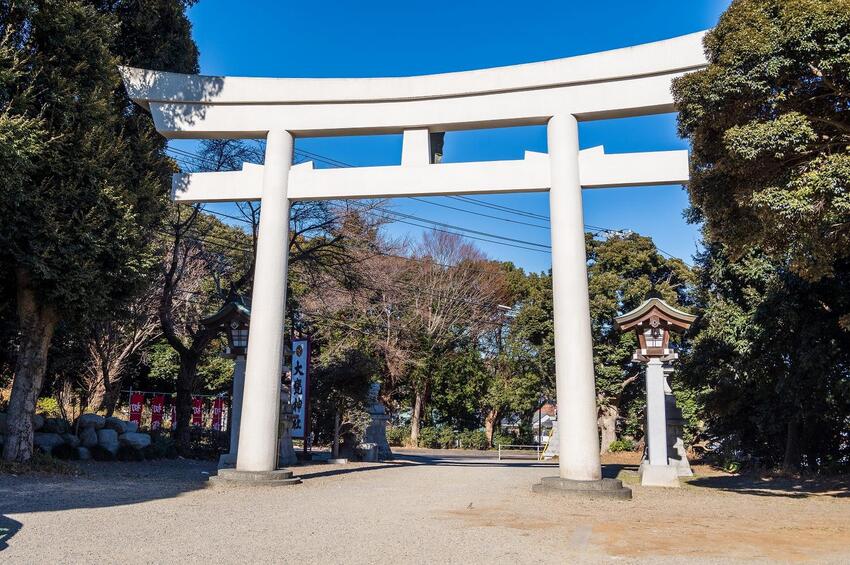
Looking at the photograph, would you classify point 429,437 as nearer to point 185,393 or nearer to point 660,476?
point 185,393

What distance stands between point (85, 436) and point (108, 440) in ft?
1.49

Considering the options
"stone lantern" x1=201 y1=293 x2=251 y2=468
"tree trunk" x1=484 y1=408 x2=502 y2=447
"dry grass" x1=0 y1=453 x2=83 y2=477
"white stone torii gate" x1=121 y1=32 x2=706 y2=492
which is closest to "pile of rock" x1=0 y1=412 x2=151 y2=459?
"dry grass" x1=0 y1=453 x2=83 y2=477

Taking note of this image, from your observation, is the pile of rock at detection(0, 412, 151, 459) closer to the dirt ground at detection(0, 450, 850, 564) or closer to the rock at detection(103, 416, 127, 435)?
the rock at detection(103, 416, 127, 435)

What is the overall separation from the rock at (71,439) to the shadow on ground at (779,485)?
39.8 feet

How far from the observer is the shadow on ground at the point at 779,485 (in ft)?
32.7

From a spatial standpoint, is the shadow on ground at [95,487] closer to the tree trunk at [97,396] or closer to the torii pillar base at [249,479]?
the torii pillar base at [249,479]

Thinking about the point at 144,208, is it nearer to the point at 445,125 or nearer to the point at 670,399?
the point at 445,125

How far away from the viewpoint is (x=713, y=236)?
920 centimetres

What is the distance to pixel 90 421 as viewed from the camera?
1339 centimetres

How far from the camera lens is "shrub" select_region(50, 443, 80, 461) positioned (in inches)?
465

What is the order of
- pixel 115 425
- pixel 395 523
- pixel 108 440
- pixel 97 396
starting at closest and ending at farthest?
pixel 395 523, pixel 108 440, pixel 115 425, pixel 97 396

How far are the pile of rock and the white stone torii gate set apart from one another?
196 inches

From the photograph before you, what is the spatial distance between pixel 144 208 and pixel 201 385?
14803 millimetres

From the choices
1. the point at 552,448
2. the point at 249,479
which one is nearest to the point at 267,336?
the point at 249,479
